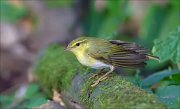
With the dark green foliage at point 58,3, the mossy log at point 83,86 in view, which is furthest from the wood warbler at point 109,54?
the dark green foliage at point 58,3

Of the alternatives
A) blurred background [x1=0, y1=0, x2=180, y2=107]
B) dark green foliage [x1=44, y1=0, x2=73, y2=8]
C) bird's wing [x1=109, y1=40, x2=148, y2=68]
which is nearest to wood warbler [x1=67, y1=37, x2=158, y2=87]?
bird's wing [x1=109, y1=40, x2=148, y2=68]

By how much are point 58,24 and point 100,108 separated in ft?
21.8

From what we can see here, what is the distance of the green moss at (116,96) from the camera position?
12.2 feet

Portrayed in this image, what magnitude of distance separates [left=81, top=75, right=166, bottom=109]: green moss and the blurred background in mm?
5104

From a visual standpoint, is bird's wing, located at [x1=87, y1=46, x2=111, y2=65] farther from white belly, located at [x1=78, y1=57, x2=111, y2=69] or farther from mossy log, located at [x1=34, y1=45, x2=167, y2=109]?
mossy log, located at [x1=34, y1=45, x2=167, y2=109]

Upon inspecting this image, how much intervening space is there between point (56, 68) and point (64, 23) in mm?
4307

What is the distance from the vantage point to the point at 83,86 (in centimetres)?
505

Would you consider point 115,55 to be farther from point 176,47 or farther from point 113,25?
point 113,25

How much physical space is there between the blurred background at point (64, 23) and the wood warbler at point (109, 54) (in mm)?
4592

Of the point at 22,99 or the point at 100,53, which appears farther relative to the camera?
the point at 22,99

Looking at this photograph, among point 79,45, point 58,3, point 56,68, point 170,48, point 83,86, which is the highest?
point 79,45

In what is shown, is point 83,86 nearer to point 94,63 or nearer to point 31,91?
point 94,63

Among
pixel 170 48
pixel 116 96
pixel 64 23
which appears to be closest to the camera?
pixel 116 96

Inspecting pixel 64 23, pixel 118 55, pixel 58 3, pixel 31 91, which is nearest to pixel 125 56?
pixel 118 55
